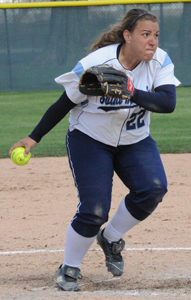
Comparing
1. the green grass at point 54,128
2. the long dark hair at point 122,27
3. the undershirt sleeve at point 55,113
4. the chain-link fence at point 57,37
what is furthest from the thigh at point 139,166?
the chain-link fence at point 57,37

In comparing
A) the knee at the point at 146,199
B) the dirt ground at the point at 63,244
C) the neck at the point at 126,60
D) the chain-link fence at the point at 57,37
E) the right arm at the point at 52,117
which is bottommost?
the chain-link fence at the point at 57,37

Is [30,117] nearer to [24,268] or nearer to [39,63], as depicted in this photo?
[39,63]

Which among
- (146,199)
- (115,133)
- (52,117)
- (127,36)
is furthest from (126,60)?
(146,199)

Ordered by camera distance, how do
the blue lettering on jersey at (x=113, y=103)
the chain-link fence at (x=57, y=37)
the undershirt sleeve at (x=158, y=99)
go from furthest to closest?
the chain-link fence at (x=57, y=37) → the blue lettering on jersey at (x=113, y=103) → the undershirt sleeve at (x=158, y=99)

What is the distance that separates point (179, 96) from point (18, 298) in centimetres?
1088

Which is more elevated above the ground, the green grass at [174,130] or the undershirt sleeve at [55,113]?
the undershirt sleeve at [55,113]

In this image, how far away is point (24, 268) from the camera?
3305mm

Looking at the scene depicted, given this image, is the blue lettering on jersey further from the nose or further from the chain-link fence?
the chain-link fence

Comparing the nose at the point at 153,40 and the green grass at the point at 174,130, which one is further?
the green grass at the point at 174,130

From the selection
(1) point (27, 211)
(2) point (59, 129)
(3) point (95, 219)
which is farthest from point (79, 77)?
(2) point (59, 129)

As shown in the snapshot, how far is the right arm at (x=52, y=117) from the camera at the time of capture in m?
2.96

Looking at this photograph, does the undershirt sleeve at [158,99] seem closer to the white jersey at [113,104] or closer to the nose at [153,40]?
the white jersey at [113,104]

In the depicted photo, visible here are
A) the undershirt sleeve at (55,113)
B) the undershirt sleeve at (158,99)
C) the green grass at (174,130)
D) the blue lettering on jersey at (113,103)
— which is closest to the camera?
the undershirt sleeve at (158,99)

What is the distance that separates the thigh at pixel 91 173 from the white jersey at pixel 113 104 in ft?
0.20
